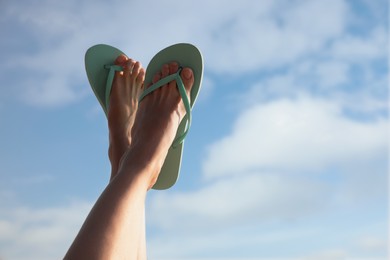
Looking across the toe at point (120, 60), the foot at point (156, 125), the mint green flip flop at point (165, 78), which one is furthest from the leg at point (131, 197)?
the toe at point (120, 60)

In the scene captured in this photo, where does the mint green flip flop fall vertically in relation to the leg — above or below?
above

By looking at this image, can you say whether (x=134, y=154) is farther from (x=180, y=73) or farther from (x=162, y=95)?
(x=180, y=73)

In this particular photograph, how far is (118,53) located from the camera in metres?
2.23

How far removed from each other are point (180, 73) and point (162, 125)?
351 millimetres

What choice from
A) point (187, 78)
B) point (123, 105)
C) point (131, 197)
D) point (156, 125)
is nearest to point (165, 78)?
point (187, 78)

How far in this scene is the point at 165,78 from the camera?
1911mm

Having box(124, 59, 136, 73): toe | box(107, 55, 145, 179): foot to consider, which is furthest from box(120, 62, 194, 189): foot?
box(124, 59, 136, 73): toe

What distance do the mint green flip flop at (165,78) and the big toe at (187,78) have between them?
16mm

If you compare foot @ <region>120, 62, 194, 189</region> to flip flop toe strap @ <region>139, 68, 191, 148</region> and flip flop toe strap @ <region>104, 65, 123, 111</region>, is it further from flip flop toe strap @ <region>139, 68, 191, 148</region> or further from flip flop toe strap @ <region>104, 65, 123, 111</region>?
flip flop toe strap @ <region>104, 65, 123, 111</region>

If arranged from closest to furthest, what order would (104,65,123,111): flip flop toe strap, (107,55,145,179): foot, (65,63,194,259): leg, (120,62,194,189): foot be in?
(65,63,194,259): leg < (120,62,194,189): foot < (107,55,145,179): foot < (104,65,123,111): flip flop toe strap

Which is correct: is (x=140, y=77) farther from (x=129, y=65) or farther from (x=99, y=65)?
(x=99, y=65)

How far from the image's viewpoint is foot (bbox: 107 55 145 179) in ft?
5.87

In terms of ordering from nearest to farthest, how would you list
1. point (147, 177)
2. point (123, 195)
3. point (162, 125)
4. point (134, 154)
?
point (123, 195) < point (147, 177) < point (134, 154) < point (162, 125)

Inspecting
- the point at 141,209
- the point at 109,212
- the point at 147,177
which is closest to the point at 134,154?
the point at 147,177
